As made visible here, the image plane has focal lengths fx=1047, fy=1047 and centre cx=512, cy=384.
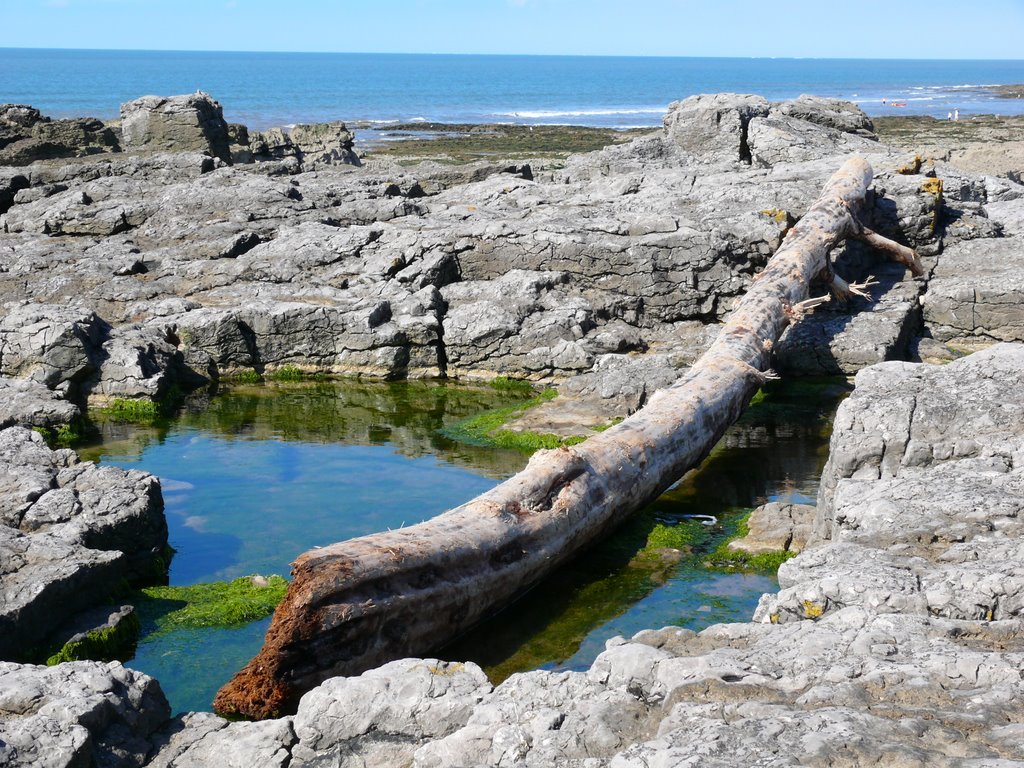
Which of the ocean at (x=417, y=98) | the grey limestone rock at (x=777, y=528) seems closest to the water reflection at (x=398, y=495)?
the grey limestone rock at (x=777, y=528)

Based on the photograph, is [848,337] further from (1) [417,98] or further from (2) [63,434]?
(1) [417,98]

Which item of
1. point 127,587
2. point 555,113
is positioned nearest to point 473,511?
point 127,587

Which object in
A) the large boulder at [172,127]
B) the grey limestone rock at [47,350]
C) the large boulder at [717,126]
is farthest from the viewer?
the large boulder at [172,127]

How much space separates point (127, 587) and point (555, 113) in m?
113

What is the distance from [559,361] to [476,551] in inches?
386

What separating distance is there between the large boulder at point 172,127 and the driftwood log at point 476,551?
22.5m

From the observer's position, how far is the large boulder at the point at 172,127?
110 feet

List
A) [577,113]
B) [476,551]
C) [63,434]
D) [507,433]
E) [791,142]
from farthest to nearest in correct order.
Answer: [577,113]
[791,142]
[63,434]
[507,433]
[476,551]

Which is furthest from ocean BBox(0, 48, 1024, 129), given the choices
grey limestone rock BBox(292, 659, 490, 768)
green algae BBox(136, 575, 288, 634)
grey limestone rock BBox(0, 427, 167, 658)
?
grey limestone rock BBox(292, 659, 490, 768)

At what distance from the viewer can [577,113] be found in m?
119

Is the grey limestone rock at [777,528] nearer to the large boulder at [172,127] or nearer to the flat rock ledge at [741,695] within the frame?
the flat rock ledge at [741,695]

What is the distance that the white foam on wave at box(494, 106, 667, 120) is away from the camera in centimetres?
11219

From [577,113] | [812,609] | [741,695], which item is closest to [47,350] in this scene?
[812,609]

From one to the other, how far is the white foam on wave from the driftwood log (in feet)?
314
